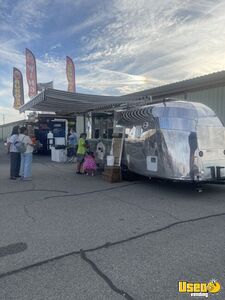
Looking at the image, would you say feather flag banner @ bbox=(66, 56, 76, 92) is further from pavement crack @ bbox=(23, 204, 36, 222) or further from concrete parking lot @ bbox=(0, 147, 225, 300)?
pavement crack @ bbox=(23, 204, 36, 222)

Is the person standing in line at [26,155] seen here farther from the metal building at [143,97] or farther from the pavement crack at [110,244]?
the pavement crack at [110,244]

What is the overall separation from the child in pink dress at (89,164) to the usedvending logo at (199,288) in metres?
7.94

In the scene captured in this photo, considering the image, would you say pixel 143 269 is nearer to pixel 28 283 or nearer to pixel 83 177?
pixel 28 283

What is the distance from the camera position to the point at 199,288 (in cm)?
316

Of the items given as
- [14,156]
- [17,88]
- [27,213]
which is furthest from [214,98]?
[17,88]

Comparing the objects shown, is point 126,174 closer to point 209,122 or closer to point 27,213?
point 209,122

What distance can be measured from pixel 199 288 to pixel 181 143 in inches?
172

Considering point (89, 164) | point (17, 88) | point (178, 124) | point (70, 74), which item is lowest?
point (89, 164)

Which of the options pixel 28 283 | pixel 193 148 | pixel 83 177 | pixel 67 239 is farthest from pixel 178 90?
pixel 28 283

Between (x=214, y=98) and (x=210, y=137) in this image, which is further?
(x=214, y=98)

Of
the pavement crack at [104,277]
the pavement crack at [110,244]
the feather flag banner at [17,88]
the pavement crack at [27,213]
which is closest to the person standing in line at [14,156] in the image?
the pavement crack at [27,213]

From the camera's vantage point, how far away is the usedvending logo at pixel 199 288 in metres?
3.06

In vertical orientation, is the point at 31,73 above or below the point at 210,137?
above

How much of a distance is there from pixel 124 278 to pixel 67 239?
144 cm
